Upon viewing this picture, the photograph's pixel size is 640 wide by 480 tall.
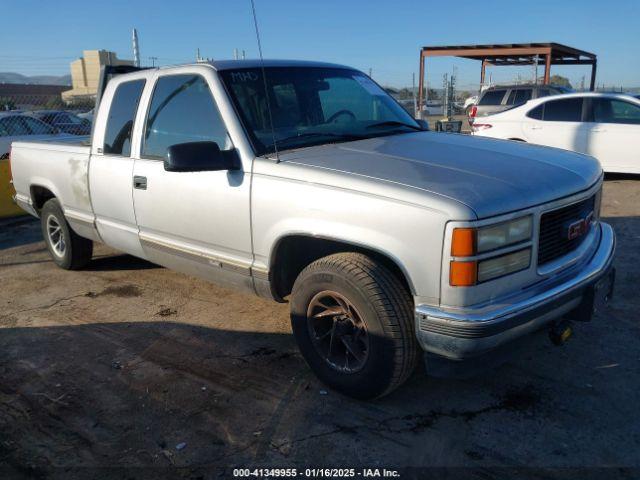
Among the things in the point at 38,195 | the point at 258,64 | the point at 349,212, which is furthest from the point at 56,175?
the point at 349,212

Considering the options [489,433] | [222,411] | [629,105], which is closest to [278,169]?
[222,411]

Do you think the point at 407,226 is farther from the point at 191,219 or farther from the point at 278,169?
the point at 191,219

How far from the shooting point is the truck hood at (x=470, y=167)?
2.66 meters

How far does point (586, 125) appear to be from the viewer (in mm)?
9719

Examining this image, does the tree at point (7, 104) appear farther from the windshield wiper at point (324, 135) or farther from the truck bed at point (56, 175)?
the windshield wiper at point (324, 135)

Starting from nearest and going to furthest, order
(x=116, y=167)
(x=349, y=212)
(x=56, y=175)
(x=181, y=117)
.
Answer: (x=349, y=212), (x=181, y=117), (x=116, y=167), (x=56, y=175)

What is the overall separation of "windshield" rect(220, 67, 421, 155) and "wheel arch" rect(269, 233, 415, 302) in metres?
0.60

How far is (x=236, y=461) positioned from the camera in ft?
8.95

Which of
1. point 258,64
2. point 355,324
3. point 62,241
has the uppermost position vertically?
point 258,64

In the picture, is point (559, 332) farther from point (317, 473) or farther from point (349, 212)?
point (317, 473)

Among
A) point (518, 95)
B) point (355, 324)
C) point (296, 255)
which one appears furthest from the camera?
point (518, 95)

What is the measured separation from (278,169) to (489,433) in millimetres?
1820

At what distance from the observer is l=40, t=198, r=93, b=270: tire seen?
5.57m

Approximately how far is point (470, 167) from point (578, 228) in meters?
0.72
